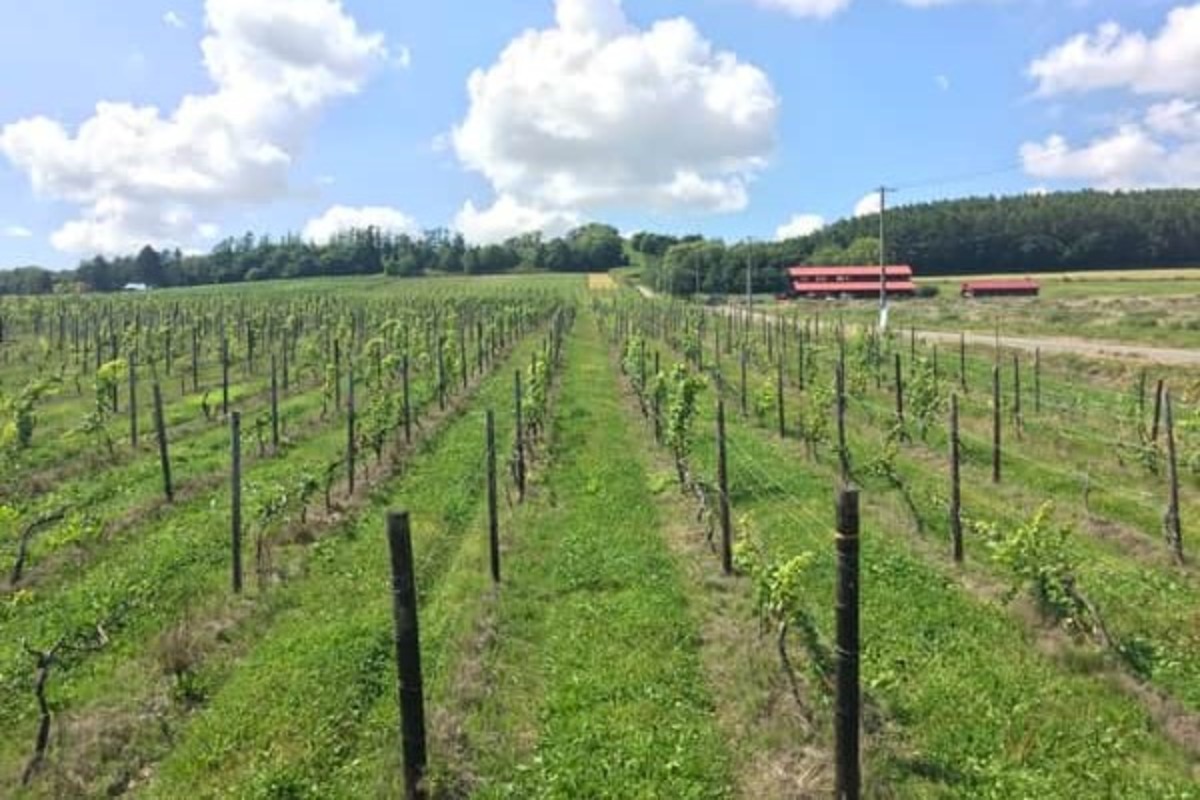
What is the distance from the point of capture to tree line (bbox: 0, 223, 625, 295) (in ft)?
454

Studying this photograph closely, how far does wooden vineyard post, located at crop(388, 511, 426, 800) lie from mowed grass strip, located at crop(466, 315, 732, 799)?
0.83 meters

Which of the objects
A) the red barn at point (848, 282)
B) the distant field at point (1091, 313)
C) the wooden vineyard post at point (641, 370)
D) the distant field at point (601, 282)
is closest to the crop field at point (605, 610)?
the wooden vineyard post at point (641, 370)

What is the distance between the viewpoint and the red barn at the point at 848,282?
326 ft

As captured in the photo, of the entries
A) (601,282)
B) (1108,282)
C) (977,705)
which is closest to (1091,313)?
(1108,282)

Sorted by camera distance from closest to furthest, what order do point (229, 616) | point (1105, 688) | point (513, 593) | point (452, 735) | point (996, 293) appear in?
point (452, 735)
point (1105, 688)
point (229, 616)
point (513, 593)
point (996, 293)

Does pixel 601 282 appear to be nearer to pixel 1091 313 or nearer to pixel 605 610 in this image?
pixel 1091 313

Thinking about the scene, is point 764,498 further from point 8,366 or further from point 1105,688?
point 8,366

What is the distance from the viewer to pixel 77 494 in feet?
56.0

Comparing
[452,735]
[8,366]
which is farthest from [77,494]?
[8,366]

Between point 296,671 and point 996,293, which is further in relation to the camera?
point 996,293

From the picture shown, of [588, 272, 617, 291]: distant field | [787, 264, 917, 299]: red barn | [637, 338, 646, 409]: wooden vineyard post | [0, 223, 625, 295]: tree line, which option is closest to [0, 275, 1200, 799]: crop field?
[637, 338, 646, 409]: wooden vineyard post

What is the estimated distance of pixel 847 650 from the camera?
6.07m

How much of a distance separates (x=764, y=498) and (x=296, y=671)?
9.13 meters

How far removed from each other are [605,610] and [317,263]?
460 ft
